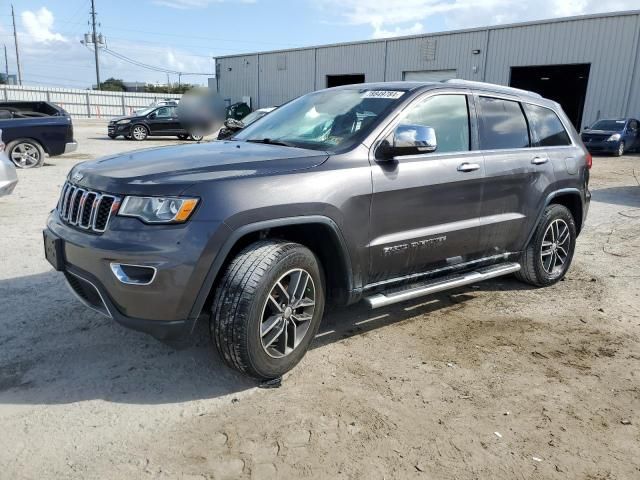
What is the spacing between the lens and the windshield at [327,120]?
146 inches

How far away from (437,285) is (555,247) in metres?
1.88

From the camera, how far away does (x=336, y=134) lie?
3.78m

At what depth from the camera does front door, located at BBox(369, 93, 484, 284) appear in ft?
11.8

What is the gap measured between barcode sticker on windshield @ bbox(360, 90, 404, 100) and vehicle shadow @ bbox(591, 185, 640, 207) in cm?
818

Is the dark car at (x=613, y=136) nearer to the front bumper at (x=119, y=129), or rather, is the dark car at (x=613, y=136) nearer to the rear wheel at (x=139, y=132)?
the rear wheel at (x=139, y=132)

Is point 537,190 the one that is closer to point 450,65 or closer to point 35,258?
point 35,258

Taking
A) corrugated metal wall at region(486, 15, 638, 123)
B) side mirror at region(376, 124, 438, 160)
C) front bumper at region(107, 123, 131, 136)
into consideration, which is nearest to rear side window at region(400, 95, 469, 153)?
side mirror at region(376, 124, 438, 160)

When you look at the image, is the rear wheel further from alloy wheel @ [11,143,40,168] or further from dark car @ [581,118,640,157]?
dark car @ [581,118,640,157]

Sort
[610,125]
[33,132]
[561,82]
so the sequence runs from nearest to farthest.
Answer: [33,132] → [610,125] → [561,82]

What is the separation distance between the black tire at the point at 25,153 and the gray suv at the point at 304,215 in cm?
1013

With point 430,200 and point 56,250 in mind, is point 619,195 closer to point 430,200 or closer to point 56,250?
Answer: point 430,200

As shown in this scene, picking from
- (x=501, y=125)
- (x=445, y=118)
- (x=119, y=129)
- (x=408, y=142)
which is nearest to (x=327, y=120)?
(x=408, y=142)

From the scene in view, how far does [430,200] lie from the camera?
3.83 metres

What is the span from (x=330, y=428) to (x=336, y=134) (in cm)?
197
